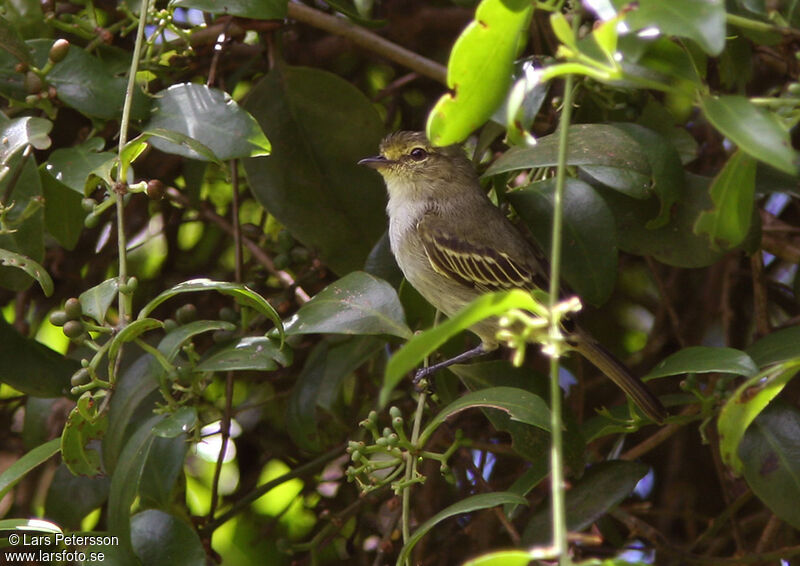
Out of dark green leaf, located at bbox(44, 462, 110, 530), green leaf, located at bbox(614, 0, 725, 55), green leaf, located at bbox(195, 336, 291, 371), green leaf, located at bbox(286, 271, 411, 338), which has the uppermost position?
green leaf, located at bbox(614, 0, 725, 55)

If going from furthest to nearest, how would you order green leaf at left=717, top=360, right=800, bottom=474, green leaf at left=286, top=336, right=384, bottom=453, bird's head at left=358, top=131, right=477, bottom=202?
1. bird's head at left=358, top=131, right=477, bottom=202
2. green leaf at left=286, top=336, right=384, bottom=453
3. green leaf at left=717, top=360, right=800, bottom=474

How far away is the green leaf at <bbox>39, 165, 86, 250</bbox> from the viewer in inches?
98.1

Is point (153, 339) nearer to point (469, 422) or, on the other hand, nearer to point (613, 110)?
point (469, 422)

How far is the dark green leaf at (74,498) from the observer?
267 cm

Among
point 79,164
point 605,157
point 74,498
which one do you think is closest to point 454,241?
point 605,157

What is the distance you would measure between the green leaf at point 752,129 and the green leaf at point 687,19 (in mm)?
155

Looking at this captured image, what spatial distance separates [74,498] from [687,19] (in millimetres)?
2123

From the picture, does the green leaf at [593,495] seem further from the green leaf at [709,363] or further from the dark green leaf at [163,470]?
the dark green leaf at [163,470]

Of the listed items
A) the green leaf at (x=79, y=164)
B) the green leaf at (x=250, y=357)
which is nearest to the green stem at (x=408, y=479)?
the green leaf at (x=250, y=357)

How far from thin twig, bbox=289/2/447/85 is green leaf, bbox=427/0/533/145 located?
1.32 meters

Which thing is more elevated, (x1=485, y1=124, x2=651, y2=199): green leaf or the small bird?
(x1=485, y1=124, x2=651, y2=199): green leaf

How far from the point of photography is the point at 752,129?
1447mm

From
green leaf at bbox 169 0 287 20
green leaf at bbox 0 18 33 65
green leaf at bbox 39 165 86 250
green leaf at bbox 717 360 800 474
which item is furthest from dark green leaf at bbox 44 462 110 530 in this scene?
green leaf at bbox 717 360 800 474

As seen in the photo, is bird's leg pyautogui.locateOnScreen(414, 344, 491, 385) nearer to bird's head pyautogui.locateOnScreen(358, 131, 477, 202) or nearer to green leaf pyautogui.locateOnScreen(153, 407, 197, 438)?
bird's head pyautogui.locateOnScreen(358, 131, 477, 202)
